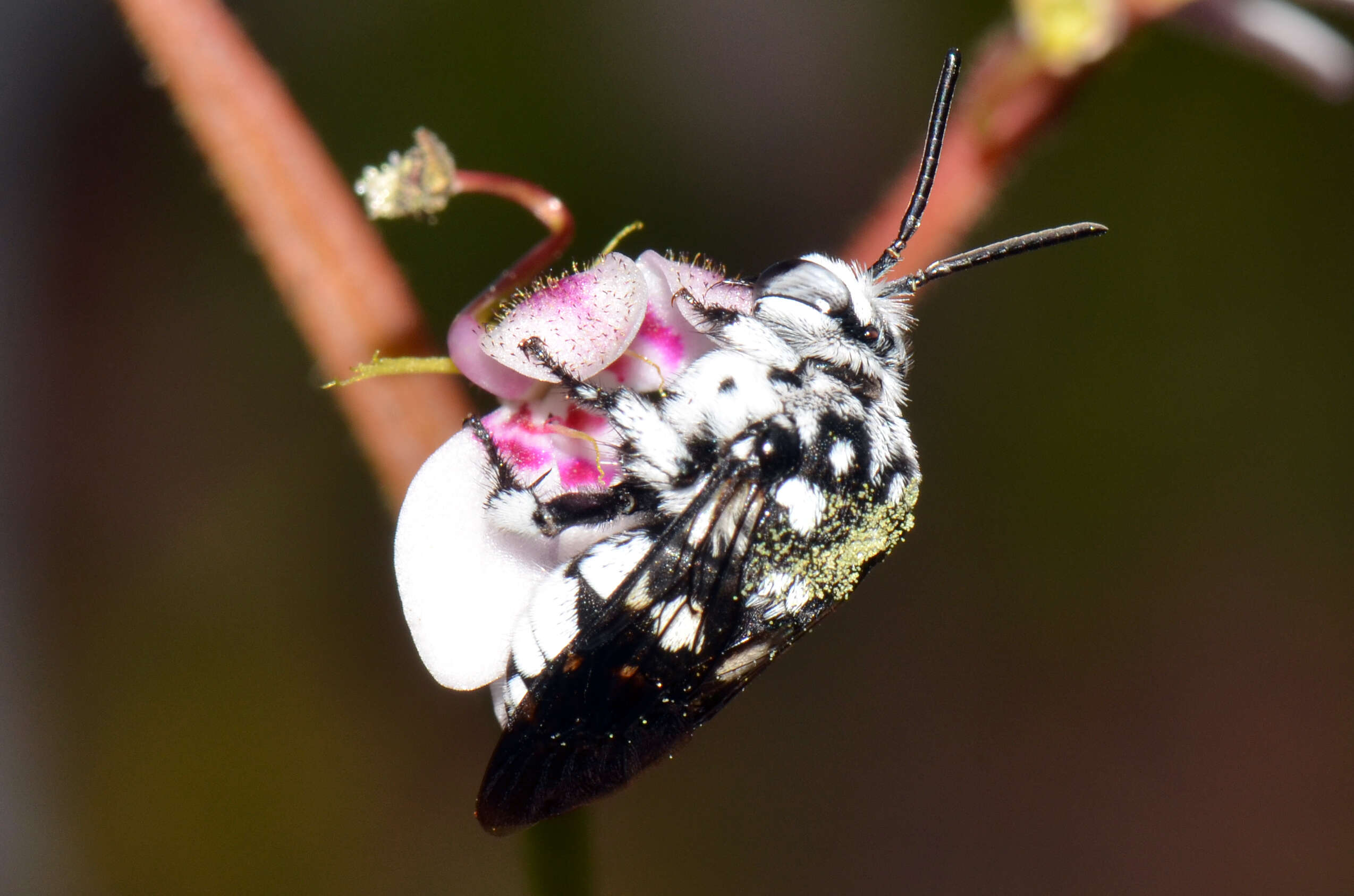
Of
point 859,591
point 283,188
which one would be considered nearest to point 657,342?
point 283,188

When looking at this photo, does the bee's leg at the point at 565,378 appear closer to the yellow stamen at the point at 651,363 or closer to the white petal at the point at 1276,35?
the yellow stamen at the point at 651,363

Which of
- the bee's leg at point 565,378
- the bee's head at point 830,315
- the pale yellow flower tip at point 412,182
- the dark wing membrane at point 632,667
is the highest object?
the pale yellow flower tip at point 412,182

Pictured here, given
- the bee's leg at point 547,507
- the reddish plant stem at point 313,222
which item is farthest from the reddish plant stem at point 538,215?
the bee's leg at point 547,507

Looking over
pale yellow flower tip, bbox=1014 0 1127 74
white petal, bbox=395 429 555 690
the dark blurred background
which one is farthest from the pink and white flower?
the dark blurred background

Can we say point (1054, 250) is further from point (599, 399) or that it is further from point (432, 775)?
point (599, 399)

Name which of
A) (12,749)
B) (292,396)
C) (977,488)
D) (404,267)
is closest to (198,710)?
(12,749)

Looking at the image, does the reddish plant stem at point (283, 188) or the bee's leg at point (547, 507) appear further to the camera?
the reddish plant stem at point (283, 188)
